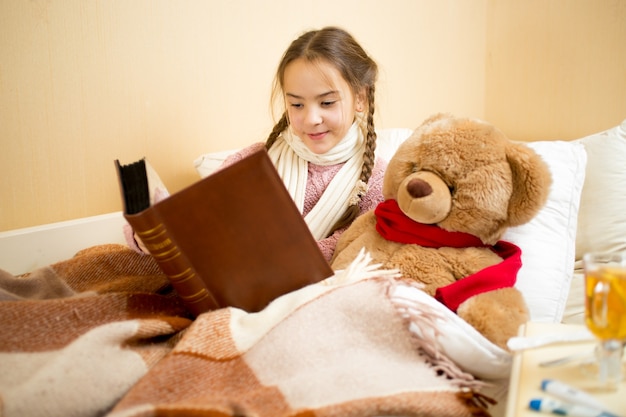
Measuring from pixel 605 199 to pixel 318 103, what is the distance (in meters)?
0.72

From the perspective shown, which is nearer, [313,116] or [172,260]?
[172,260]

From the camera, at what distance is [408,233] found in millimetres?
965

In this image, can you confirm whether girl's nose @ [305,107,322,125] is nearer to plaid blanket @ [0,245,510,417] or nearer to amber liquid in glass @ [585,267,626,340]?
plaid blanket @ [0,245,510,417]

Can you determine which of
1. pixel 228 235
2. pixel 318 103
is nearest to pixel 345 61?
pixel 318 103

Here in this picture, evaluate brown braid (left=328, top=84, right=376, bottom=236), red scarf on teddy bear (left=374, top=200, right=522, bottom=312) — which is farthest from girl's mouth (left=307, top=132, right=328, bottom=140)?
red scarf on teddy bear (left=374, top=200, right=522, bottom=312)

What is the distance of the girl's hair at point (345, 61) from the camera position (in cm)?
122

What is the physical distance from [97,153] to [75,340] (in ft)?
2.25

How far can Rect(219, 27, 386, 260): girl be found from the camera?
1.21 metres

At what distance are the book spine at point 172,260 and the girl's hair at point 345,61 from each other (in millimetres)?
511

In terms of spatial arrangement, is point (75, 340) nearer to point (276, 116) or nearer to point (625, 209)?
point (276, 116)

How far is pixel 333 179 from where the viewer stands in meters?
1.27

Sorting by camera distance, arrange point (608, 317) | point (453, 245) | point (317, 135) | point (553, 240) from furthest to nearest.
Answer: point (317, 135), point (553, 240), point (453, 245), point (608, 317)

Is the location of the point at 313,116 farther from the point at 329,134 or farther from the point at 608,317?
the point at 608,317

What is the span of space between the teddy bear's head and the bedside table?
287 mm
